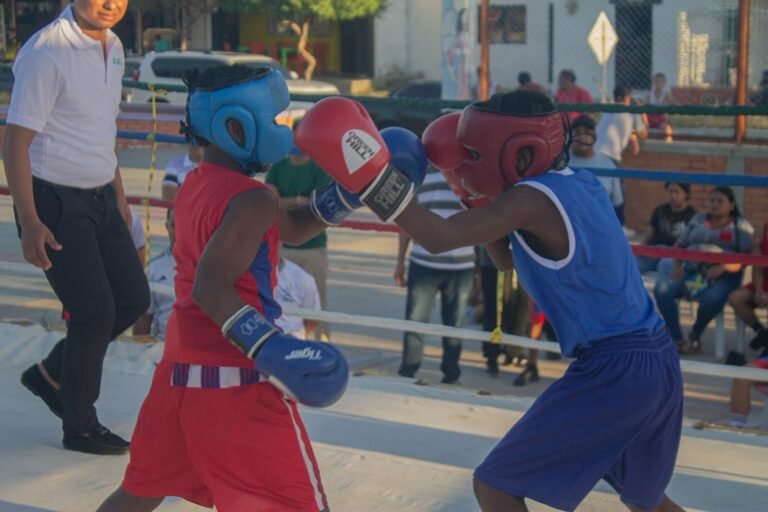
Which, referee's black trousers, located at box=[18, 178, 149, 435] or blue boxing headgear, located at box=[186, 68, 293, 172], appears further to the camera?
referee's black trousers, located at box=[18, 178, 149, 435]

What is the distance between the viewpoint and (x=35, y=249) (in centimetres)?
371

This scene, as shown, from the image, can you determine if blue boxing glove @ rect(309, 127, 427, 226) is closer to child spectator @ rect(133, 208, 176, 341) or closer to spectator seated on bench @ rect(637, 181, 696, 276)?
child spectator @ rect(133, 208, 176, 341)

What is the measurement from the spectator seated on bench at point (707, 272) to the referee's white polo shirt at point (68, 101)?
13.7 feet

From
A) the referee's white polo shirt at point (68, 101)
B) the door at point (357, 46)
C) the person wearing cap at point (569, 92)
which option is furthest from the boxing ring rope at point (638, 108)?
the door at point (357, 46)

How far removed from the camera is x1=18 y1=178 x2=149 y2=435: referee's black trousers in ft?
12.9

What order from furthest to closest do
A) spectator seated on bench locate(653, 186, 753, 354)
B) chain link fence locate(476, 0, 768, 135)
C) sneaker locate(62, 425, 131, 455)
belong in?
chain link fence locate(476, 0, 768, 135)
spectator seated on bench locate(653, 186, 753, 354)
sneaker locate(62, 425, 131, 455)

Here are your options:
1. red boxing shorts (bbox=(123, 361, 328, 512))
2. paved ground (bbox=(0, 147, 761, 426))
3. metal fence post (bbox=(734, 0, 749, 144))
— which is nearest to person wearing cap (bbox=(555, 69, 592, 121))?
paved ground (bbox=(0, 147, 761, 426))

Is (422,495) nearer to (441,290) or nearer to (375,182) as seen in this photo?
(375,182)

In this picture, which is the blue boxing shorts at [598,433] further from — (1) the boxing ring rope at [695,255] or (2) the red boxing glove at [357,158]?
(1) the boxing ring rope at [695,255]

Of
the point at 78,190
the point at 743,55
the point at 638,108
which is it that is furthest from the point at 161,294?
the point at 743,55

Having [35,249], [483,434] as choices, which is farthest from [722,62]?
[35,249]

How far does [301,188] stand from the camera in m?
6.64

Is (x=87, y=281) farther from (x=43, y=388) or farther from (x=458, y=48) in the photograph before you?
(x=458, y=48)

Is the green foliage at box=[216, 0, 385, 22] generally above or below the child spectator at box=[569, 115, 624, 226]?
above
